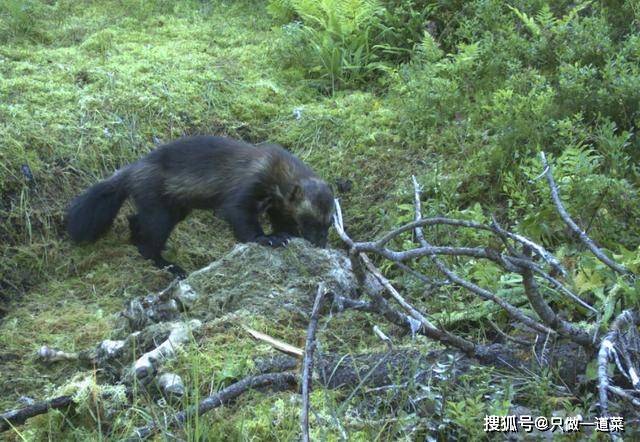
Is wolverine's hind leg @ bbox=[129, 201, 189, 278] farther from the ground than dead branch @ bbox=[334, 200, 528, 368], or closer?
closer

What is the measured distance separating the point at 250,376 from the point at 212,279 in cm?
132

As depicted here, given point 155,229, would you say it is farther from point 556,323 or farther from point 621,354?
point 621,354

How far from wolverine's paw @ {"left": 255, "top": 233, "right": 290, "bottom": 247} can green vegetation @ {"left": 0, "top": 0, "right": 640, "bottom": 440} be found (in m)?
0.57

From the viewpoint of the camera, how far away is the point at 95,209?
5.52 meters

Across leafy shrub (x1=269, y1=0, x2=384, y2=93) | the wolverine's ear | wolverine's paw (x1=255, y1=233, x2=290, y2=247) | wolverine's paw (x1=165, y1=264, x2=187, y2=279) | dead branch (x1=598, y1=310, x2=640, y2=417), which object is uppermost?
leafy shrub (x1=269, y1=0, x2=384, y2=93)

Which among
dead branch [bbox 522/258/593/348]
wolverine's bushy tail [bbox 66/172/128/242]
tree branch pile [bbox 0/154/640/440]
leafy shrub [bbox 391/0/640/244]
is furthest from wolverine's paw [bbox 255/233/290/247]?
dead branch [bbox 522/258/593/348]

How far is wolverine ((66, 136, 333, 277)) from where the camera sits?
5.64m

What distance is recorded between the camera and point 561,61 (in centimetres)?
593

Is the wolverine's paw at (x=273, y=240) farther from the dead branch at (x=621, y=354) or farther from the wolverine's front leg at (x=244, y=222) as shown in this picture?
the dead branch at (x=621, y=354)

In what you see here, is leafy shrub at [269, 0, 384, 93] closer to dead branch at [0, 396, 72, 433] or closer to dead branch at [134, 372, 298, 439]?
dead branch at [134, 372, 298, 439]

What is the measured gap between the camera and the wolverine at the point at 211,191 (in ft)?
18.5

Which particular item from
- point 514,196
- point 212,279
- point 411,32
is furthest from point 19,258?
point 411,32

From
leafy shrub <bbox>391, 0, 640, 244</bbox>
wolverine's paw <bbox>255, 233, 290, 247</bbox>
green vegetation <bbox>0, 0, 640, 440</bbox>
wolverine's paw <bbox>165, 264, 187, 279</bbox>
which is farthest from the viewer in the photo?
wolverine's paw <bbox>165, 264, 187, 279</bbox>

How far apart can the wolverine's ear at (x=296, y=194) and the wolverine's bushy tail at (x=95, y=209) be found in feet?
3.65
